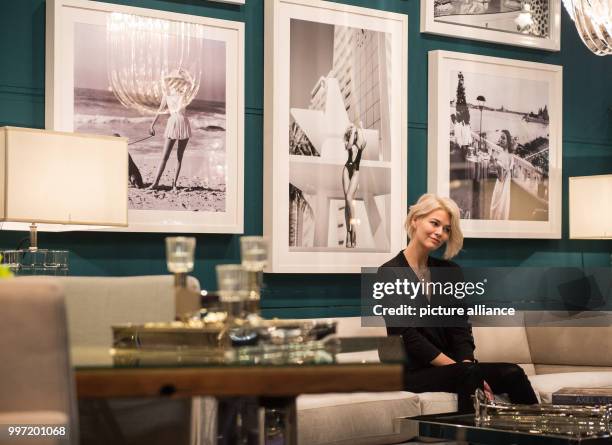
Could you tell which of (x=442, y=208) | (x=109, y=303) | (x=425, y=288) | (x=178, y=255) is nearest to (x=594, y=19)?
(x=442, y=208)

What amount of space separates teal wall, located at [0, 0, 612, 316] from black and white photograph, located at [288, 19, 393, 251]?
19 centimetres

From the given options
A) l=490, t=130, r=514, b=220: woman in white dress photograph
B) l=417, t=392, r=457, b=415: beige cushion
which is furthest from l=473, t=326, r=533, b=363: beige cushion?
l=417, t=392, r=457, b=415: beige cushion

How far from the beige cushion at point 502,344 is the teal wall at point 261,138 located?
1.56ft

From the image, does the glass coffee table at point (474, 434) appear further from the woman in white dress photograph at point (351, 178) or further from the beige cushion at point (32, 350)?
the beige cushion at point (32, 350)

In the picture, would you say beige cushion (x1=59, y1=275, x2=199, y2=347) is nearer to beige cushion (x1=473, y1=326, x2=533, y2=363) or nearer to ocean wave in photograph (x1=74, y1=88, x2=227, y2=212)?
ocean wave in photograph (x1=74, y1=88, x2=227, y2=212)

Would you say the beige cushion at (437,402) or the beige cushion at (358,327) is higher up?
the beige cushion at (358,327)

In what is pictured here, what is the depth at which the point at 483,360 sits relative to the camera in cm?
544

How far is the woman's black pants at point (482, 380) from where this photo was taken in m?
4.41

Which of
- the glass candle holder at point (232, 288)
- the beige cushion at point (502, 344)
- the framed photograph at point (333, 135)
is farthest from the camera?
the beige cushion at point (502, 344)

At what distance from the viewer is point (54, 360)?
5.97 feet

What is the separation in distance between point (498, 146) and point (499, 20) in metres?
0.74

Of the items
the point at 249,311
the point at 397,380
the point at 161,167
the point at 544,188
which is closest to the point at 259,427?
the point at 249,311

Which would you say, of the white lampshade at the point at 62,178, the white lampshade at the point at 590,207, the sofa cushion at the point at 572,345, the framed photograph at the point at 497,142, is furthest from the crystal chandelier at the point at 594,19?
the white lampshade at the point at 62,178

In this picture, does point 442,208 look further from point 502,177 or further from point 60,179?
point 60,179
